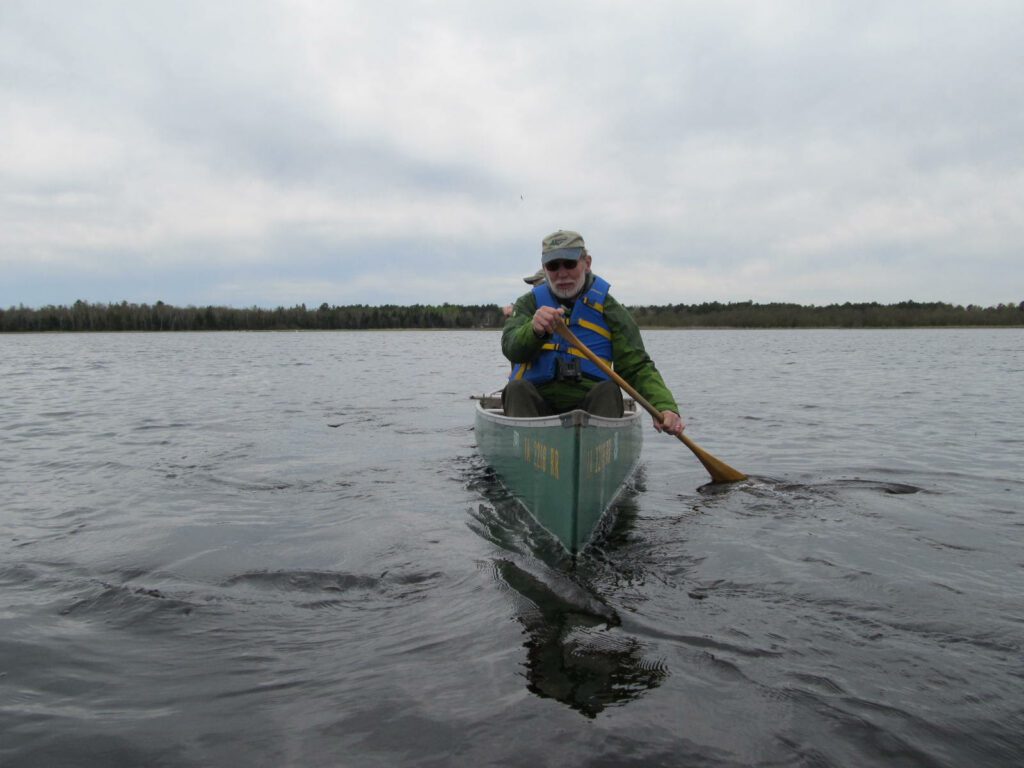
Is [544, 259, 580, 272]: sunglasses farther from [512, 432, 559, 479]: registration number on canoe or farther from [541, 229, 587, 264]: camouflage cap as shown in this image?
[512, 432, 559, 479]: registration number on canoe

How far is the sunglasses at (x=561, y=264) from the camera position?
5.57 meters

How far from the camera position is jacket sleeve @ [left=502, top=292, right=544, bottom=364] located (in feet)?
18.1

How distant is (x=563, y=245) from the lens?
5.44m

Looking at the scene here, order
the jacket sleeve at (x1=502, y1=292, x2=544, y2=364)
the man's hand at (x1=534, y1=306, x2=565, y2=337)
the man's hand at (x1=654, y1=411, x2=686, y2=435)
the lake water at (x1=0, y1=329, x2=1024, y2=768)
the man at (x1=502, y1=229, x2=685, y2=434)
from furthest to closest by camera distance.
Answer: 1. the man at (x1=502, y1=229, x2=685, y2=434)
2. the man's hand at (x1=654, y1=411, x2=686, y2=435)
3. the jacket sleeve at (x1=502, y1=292, x2=544, y2=364)
4. the man's hand at (x1=534, y1=306, x2=565, y2=337)
5. the lake water at (x1=0, y1=329, x2=1024, y2=768)

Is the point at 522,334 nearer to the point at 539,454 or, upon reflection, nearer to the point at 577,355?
the point at 577,355

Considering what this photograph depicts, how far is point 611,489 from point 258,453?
4722 mm

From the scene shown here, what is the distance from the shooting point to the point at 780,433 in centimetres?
1019

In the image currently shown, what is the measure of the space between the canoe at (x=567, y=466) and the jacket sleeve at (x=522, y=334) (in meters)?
0.51

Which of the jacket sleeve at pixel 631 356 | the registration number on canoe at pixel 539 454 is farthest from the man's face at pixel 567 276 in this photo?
the registration number on canoe at pixel 539 454

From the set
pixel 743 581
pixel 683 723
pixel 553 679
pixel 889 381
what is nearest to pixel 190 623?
pixel 553 679

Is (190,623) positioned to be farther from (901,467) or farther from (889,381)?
(889,381)

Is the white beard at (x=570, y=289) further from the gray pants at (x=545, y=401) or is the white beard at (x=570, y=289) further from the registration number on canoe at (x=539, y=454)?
the registration number on canoe at (x=539, y=454)

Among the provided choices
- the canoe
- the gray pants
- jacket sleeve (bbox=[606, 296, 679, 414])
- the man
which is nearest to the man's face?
the man

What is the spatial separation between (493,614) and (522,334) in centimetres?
232
